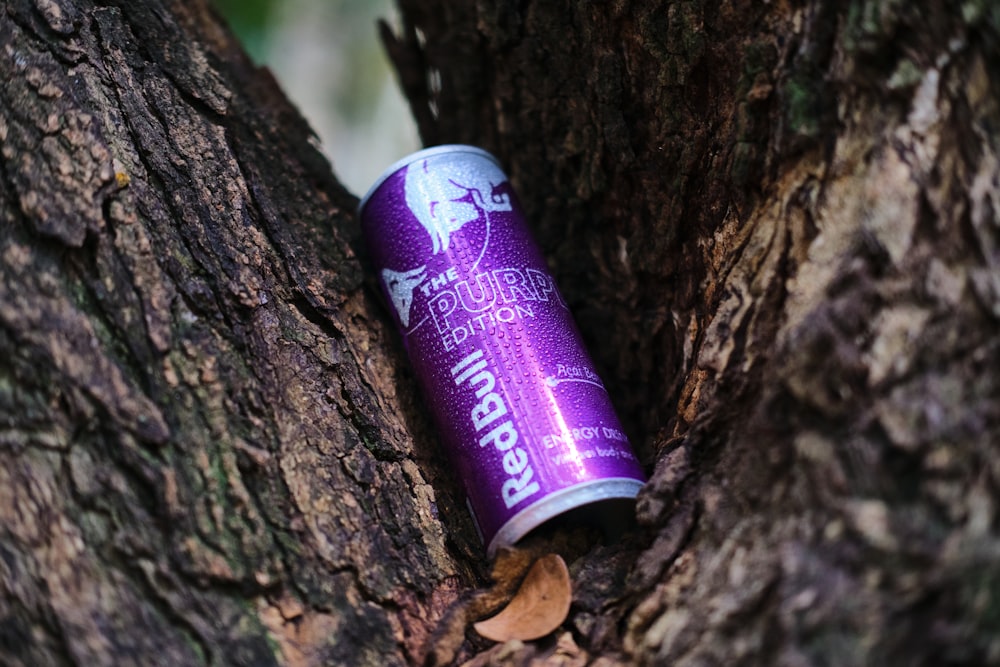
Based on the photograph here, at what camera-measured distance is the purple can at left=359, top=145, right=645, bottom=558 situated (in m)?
1.31

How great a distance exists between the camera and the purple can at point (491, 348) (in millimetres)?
1307

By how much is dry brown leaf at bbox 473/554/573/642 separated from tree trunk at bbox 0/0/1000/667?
0.03 metres

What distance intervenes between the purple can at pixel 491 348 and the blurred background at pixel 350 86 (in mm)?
2720

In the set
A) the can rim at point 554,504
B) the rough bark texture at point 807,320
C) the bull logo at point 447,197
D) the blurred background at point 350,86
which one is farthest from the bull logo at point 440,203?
the blurred background at point 350,86

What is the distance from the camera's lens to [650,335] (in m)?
1.57

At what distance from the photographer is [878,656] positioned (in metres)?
0.86

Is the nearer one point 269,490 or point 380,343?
point 269,490

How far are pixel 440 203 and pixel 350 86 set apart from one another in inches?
125

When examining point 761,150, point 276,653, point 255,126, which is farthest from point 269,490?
point 761,150

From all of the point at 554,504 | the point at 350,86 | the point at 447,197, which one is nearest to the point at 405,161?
the point at 447,197

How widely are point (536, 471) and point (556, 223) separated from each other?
65 centimetres

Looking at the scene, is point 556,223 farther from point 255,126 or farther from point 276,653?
point 276,653

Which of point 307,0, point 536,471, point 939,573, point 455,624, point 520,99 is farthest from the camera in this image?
point 307,0

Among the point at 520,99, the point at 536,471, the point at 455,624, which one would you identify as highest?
the point at 520,99
